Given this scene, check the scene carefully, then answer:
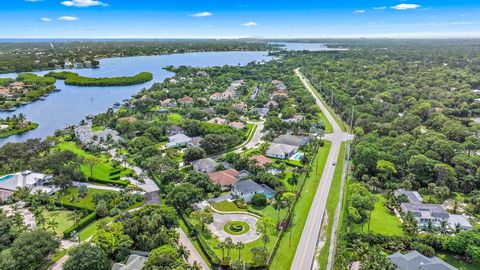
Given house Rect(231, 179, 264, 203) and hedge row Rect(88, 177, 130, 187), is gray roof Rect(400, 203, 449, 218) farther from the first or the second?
hedge row Rect(88, 177, 130, 187)

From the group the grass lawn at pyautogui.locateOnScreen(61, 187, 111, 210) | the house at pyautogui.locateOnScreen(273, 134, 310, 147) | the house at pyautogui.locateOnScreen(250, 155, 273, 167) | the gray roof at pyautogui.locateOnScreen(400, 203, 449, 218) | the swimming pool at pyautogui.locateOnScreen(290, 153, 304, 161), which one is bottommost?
the swimming pool at pyautogui.locateOnScreen(290, 153, 304, 161)

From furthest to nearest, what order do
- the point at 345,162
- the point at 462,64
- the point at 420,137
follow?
the point at 462,64 → the point at 420,137 → the point at 345,162

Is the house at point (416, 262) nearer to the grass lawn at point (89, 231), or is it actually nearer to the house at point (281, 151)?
the grass lawn at point (89, 231)

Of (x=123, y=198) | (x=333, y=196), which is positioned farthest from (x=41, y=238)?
(x=333, y=196)

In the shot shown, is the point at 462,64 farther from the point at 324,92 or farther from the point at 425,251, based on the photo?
the point at 425,251

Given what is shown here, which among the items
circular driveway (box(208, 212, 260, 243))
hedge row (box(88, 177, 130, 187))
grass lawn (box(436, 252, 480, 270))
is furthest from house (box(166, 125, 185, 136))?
grass lawn (box(436, 252, 480, 270))

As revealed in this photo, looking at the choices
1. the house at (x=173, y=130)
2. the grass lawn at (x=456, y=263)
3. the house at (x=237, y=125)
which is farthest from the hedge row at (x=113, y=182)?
the grass lawn at (x=456, y=263)
